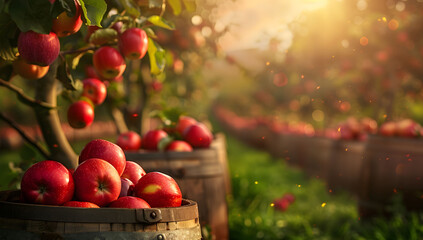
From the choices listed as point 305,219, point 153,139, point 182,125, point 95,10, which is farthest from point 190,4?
point 305,219

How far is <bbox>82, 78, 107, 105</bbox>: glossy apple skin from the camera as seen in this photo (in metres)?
2.49

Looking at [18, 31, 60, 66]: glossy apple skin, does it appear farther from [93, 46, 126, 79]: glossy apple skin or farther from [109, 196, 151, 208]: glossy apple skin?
[109, 196, 151, 208]: glossy apple skin

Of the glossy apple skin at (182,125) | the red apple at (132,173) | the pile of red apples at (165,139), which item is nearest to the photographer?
the red apple at (132,173)

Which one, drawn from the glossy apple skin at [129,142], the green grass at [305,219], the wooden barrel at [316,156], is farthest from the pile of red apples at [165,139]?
the wooden barrel at [316,156]

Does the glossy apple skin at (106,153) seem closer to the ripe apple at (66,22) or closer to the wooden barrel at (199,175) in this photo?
the ripe apple at (66,22)

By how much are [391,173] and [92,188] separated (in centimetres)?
335

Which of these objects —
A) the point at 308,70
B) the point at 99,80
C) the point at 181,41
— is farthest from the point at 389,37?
the point at 99,80

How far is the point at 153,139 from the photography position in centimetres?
318

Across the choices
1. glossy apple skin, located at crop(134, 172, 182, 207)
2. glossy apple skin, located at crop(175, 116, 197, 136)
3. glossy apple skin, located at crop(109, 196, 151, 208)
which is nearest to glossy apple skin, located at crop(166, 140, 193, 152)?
glossy apple skin, located at crop(175, 116, 197, 136)

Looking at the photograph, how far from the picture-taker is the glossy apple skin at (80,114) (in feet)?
7.81

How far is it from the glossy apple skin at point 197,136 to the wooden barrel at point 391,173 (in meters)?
1.82

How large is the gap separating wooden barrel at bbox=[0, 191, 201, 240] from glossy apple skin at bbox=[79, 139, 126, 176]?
0.36m

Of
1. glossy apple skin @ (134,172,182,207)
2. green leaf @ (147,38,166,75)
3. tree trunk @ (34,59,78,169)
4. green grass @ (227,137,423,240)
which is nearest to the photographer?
glossy apple skin @ (134,172,182,207)

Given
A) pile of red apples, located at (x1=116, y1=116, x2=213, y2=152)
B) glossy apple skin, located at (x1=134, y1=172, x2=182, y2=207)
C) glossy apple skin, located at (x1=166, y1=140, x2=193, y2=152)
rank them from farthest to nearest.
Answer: pile of red apples, located at (x1=116, y1=116, x2=213, y2=152)
glossy apple skin, located at (x1=166, y1=140, x2=193, y2=152)
glossy apple skin, located at (x1=134, y1=172, x2=182, y2=207)
